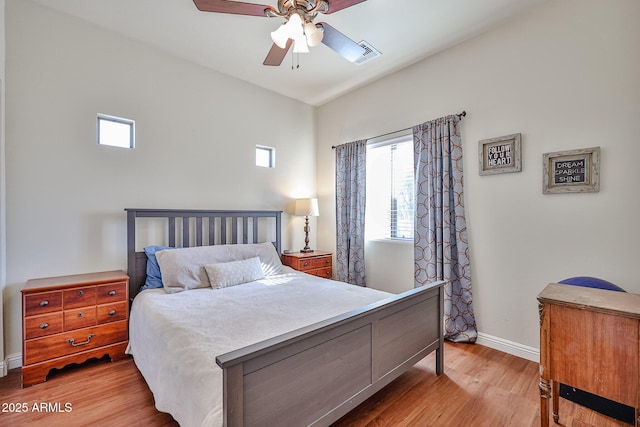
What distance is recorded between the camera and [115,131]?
9.64 ft

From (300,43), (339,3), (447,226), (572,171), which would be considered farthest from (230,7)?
(572,171)

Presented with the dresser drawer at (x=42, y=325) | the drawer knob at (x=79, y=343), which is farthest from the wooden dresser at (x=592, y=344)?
the dresser drawer at (x=42, y=325)

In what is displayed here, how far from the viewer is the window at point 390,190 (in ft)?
11.6

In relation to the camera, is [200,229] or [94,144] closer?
[94,144]

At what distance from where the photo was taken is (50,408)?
191cm

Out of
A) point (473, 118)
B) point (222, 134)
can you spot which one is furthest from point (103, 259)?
point (473, 118)

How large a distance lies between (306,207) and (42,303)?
275 cm

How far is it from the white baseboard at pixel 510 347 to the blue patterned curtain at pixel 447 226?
0.09 meters

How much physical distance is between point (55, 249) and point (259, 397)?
2.51 metres

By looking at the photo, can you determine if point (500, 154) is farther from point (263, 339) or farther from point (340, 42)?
point (263, 339)

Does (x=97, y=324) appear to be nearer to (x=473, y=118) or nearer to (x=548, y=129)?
(x=473, y=118)

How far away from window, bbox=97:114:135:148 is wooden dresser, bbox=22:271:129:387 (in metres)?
1.31

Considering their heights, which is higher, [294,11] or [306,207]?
[294,11]

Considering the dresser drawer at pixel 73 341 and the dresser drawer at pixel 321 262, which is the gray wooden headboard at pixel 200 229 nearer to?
the dresser drawer at pixel 73 341
